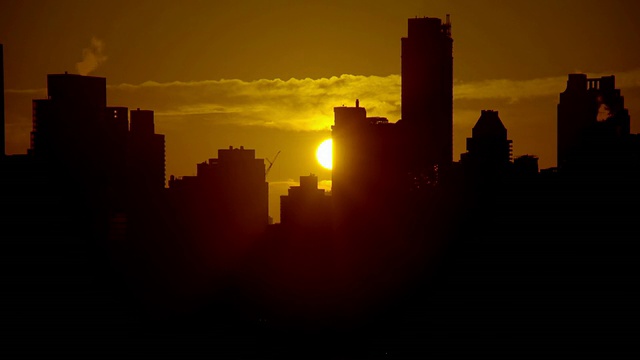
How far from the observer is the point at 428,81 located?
182875mm

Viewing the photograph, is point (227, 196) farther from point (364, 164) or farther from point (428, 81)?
point (428, 81)

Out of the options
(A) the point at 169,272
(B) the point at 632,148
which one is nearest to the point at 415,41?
(A) the point at 169,272

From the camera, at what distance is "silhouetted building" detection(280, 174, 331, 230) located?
158375 mm

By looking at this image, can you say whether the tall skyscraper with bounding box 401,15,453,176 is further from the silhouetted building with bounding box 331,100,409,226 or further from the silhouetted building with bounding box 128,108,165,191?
the silhouetted building with bounding box 128,108,165,191

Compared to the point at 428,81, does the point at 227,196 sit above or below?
below

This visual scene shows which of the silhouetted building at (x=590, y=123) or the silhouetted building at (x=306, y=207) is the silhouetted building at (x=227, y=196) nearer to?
the silhouetted building at (x=306, y=207)

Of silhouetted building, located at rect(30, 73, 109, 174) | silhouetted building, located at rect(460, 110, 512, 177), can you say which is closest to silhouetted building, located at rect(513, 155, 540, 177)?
silhouetted building, located at rect(460, 110, 512, 177)

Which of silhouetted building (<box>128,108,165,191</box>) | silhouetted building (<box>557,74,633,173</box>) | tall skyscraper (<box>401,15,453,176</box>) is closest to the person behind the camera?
silhouetted building (<box>557,74,633,173</box>)

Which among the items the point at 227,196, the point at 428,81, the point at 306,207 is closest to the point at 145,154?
the point at 227,196

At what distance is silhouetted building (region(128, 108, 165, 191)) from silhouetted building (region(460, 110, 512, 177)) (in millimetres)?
39838

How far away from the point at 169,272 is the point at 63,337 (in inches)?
1288

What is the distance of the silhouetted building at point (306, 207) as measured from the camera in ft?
520

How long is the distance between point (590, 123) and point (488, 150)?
15134mm

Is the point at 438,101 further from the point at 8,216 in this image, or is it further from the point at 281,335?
the point at 8,216
